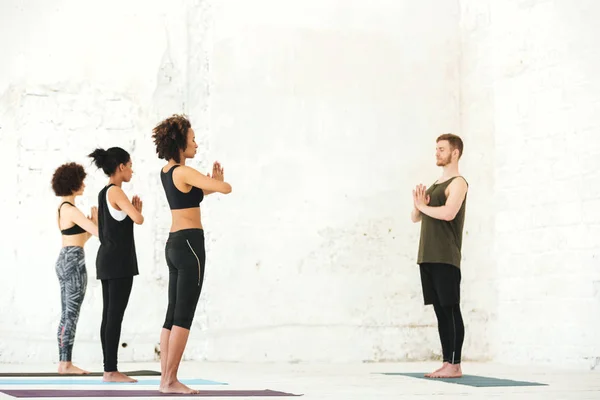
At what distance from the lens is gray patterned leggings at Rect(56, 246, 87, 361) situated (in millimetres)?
5273

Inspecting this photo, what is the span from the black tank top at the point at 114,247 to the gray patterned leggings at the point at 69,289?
0.93m

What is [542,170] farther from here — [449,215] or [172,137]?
[172,137]

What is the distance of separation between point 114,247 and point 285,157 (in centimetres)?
265

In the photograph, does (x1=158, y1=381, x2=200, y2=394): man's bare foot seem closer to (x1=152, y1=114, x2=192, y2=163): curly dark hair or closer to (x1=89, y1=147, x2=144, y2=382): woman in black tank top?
(x1=89, y1=147, x2=144, y2=382): woman in black tank top

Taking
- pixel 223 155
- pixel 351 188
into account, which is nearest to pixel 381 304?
pixel 351 188

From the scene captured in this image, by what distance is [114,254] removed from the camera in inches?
171

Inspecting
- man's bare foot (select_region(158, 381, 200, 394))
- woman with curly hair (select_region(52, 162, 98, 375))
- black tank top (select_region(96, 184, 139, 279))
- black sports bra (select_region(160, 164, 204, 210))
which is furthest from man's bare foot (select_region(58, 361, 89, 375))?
black sports bra (select_region(160, 164, 204, 210))

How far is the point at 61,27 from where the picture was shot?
6777 mm

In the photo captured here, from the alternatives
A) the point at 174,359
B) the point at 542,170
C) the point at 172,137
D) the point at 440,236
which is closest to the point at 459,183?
the point at 440,236

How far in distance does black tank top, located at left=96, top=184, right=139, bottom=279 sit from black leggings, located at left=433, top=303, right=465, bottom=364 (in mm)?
1539

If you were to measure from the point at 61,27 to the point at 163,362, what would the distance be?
3.80 m

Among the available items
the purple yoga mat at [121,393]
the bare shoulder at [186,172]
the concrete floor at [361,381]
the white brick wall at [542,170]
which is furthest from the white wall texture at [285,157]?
the bare shoulder at [186,172]

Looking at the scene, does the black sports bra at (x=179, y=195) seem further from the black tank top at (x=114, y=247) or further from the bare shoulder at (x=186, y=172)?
the black tank top at (x=114, y=247)

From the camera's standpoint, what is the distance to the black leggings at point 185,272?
366 centimetres
